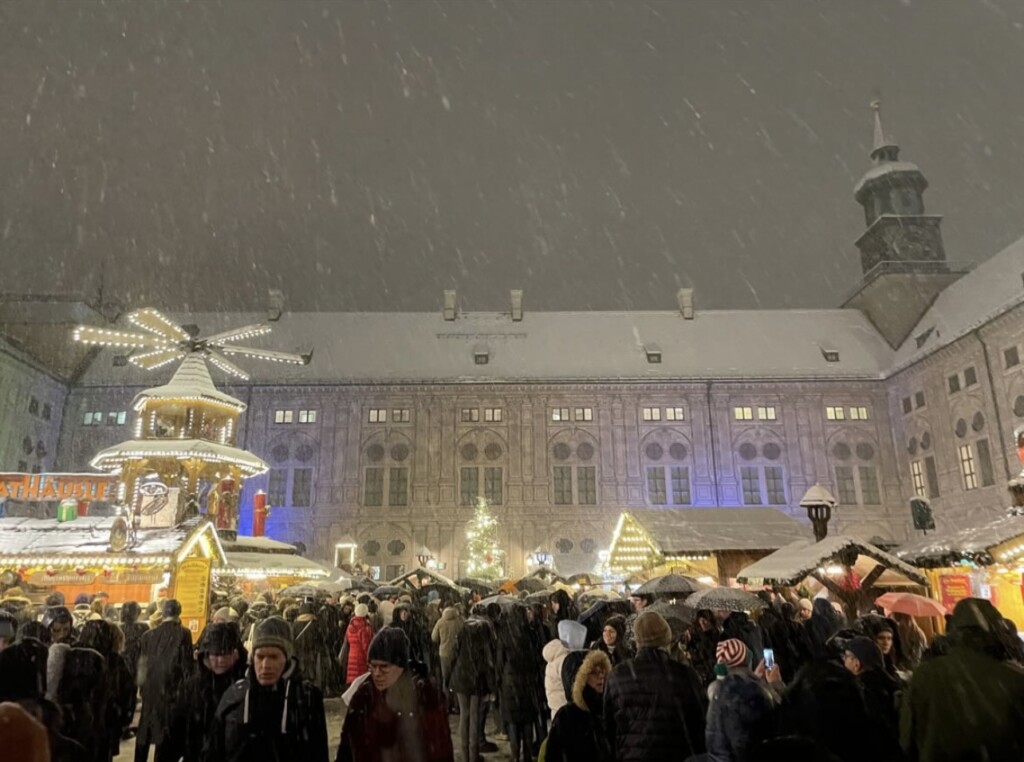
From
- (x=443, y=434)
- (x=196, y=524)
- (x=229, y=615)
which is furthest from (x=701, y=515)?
(x=443, y=434)

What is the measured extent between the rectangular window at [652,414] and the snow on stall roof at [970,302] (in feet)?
43.1

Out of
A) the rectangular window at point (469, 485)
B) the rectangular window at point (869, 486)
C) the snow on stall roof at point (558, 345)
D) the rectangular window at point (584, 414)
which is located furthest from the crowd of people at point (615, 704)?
the rectangular window at point (869, 486)

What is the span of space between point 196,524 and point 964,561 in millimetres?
15524

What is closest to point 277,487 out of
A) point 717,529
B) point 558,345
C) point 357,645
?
point 558,345

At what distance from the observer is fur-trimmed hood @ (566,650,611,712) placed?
4.36m

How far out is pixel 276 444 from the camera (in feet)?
135

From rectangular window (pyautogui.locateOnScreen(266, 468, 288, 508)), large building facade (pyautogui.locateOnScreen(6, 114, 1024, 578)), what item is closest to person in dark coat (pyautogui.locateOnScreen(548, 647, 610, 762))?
large building facade (pyautogui.locateOnScreen(6, 114, 1024, 578))

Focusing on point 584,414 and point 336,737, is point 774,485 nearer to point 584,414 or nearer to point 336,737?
point 584,414

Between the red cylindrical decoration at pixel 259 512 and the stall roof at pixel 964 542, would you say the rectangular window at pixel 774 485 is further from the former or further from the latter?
the red cylindrical decoration at pixel 259 512

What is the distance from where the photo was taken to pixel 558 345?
45.1 meters

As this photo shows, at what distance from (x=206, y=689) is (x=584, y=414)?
3701 cm

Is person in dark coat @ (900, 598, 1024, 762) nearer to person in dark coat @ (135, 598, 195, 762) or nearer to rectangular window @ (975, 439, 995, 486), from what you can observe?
person in dark coat @ (135, 598, 195, 762)

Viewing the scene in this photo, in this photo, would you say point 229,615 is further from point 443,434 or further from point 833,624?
point 443,434

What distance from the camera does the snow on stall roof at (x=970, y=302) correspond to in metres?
34.4
